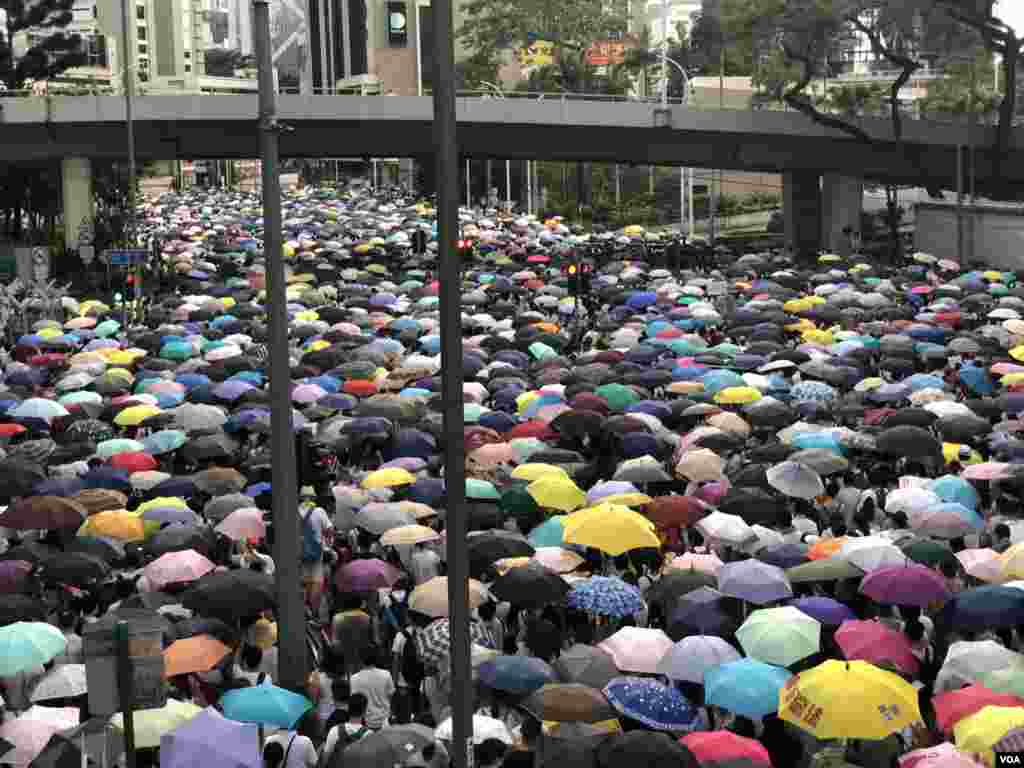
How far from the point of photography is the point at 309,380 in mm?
25516

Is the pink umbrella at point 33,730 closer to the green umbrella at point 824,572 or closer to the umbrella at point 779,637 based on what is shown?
the umbrella at point 779,637

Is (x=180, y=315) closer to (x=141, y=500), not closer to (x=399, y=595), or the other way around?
(x=141, y=500)

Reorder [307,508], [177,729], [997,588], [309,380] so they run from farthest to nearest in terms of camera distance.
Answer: [309,380]
[307,508]
[997,588]
[177,729]

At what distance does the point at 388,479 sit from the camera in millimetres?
18891

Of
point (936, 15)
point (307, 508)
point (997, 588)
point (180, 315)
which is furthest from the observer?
point (936, 15)

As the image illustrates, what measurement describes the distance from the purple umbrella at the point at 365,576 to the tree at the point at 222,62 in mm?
177709

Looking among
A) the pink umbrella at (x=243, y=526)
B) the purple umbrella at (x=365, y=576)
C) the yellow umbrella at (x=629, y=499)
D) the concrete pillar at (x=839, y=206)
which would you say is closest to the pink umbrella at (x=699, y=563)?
the yellow umbrella at (x=629, y=499)

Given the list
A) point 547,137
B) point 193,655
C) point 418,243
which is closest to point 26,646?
Result: point 193,655

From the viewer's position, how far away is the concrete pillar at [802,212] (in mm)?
59938

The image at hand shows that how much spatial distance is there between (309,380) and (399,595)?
9873mm

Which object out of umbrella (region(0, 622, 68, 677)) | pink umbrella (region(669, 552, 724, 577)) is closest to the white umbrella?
pink umbrella (region(669, 552, 724, 577))

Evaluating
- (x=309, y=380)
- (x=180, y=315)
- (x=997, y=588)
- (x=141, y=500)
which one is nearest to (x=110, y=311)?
(x=180, y=315)

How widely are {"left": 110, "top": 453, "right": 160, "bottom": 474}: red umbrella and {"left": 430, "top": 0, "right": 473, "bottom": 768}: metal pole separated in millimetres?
12387

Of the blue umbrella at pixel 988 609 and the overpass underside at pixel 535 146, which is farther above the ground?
the overpass underside at pixel 535 146
